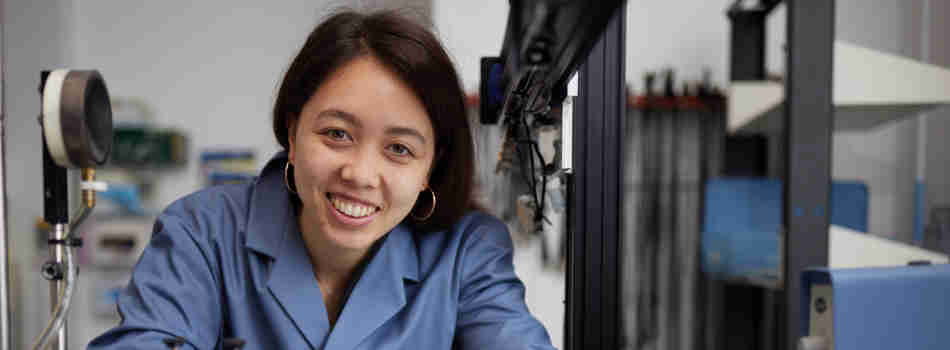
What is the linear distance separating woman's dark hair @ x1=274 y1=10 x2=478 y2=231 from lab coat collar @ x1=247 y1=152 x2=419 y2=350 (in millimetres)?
105

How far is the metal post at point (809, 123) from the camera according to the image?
1133 mm

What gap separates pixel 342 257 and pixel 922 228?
2404mm

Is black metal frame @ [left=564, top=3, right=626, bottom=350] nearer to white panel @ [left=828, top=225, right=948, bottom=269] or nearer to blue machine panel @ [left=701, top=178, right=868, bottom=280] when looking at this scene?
white panel @ [left=828, top=225, right=948, bottom=269]

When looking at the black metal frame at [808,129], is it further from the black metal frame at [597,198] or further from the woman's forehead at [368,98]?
the woman's forehead at [368,98]

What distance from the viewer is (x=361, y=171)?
81 centimetres

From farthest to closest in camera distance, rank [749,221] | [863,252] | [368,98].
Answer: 1. [749,221]
2. [863,252]
3. [368,98]

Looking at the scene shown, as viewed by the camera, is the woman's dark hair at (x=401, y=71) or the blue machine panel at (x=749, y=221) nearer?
the woman's dark hair at (x=401, y=71)

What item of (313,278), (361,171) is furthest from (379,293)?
(361,171)

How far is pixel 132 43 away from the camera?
2.75 metres

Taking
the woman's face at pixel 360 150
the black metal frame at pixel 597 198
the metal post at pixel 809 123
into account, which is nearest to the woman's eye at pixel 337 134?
the woman's face at pixel 360 150

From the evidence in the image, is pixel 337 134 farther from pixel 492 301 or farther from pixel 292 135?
pixel 492 301

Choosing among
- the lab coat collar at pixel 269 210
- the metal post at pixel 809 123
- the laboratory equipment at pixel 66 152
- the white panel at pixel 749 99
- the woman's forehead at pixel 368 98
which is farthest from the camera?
the white panel at pixel 749 99

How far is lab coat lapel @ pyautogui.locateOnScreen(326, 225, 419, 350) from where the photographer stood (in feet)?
2.86

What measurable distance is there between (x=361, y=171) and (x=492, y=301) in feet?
0.97
